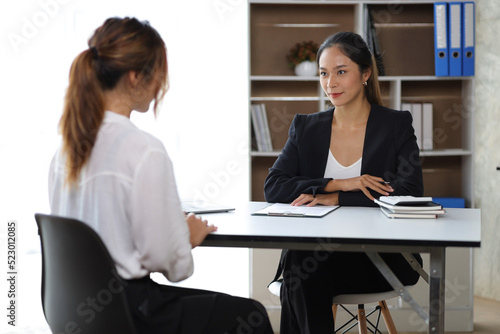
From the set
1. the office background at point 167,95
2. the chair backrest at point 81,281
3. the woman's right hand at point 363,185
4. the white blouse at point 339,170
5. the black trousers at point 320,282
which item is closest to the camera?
the chair backrest at point 81,281

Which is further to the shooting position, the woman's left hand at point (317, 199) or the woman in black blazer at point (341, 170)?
the woman's left hand at point (317, 199)

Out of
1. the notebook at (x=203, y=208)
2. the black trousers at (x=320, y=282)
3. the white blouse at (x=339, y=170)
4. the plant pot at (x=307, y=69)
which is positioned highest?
the plant pot at (x=307, y=69)

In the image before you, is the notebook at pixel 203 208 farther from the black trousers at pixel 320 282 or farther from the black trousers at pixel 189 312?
the black trousers at pixel 189 312

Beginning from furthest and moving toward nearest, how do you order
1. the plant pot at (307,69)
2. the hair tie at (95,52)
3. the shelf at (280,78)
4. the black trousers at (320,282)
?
the plant pot at (307,69), the shelf at (280,78), the black trousers at (320,282), the hair tie at (95,52)

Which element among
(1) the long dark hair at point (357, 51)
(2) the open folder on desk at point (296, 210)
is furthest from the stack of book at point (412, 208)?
(1) the long dark hair at point (357, 51)

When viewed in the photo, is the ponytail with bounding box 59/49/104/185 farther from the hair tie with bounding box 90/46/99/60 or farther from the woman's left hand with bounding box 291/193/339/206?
the woman's left hand with bounding box 291/193/339/206

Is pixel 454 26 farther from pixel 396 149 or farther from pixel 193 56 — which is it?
pixel 193 56

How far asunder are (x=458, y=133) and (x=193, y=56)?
2208mm

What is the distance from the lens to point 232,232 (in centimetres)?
167

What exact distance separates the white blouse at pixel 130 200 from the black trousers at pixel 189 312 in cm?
6

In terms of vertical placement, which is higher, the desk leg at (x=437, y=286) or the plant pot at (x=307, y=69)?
the plant pot at (x=307, y=69)

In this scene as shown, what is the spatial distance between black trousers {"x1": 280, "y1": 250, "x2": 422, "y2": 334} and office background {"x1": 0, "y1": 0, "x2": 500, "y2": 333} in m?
2.75

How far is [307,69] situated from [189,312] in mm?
2356

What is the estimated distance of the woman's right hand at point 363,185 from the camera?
216cm
